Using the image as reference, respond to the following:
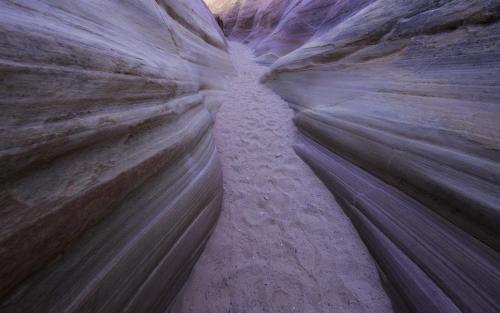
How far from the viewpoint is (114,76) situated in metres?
1.34

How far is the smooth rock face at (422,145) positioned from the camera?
1.31m

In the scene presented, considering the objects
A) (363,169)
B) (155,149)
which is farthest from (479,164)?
(155,149)

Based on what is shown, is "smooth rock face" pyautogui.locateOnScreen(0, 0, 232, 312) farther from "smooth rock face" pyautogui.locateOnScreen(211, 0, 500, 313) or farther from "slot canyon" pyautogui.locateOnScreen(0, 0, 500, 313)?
"smooth rock face" pyautogui.locateOnScreen(211, 0, 500, 313)

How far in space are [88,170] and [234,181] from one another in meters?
1.75

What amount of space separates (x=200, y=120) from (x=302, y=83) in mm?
2892

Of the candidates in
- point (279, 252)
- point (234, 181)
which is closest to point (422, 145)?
point (279, 252)

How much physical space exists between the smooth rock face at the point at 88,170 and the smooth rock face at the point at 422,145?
176 cm

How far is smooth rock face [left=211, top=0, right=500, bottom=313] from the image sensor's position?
1.31 m

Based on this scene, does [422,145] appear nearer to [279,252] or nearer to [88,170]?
[279,252]

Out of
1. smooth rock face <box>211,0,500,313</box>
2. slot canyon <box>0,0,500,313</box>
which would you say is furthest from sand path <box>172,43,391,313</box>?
smooth rock face <box>211,0,500,313</box>

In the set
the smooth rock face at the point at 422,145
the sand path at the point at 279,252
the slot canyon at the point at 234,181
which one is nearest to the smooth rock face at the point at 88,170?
the slot canyon at the point at 234,181

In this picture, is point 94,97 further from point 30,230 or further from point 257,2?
point 257,2

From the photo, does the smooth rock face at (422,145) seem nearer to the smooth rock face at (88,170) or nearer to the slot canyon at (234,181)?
the slot canyon at (234,181)

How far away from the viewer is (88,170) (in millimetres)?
1062
